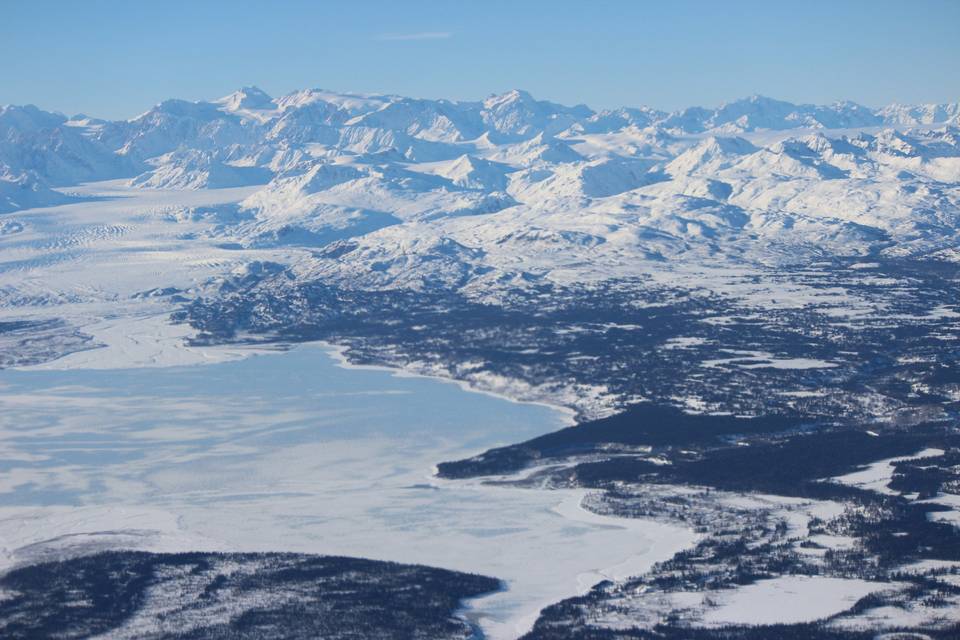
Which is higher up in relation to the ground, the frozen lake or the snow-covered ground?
the frozen lake

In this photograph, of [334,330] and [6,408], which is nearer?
[6,408]

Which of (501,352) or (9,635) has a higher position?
(501,352)

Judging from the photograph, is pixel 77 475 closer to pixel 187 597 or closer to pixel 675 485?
pixel 187 597

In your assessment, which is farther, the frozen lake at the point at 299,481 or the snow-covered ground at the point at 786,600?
the frozen lake at the point at 299,481

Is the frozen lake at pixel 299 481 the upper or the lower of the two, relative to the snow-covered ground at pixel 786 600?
upper

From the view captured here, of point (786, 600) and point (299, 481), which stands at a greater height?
point (299, 481)

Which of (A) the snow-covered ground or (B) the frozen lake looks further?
(B) the frozen lake

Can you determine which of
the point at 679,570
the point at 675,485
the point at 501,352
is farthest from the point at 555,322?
the point at 679,570

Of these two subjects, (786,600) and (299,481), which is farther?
(299,481)
